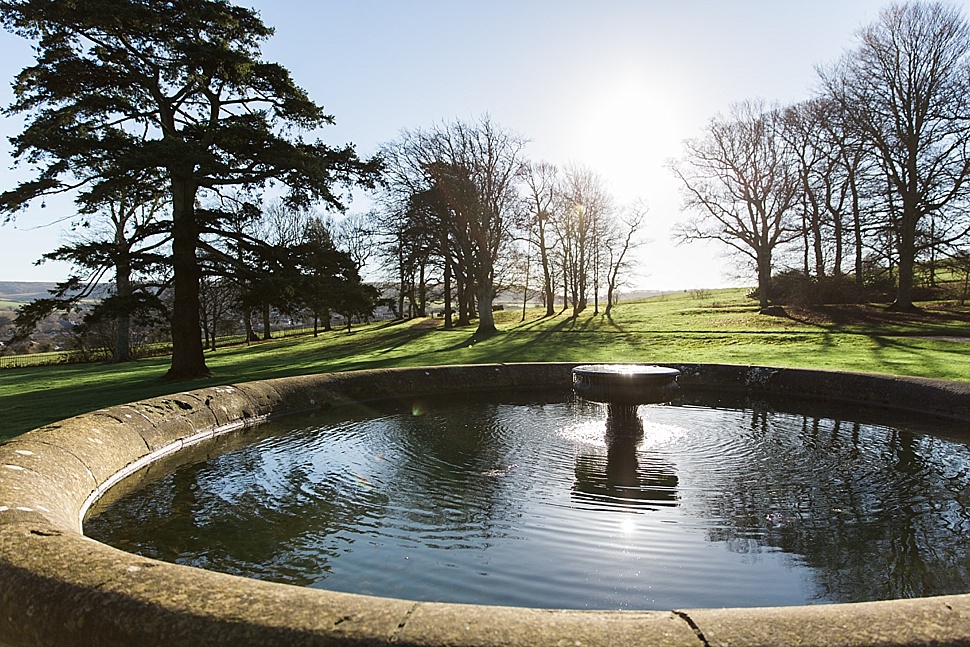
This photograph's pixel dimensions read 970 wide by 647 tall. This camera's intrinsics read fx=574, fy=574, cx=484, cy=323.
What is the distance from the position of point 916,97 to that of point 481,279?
24.1 meters

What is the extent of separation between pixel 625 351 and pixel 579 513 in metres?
15.8

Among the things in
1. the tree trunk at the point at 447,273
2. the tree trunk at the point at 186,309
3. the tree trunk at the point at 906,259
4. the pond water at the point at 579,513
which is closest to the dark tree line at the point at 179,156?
the tree trunk at the point at 186,309

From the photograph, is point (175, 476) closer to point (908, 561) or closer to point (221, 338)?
point (908, 561)

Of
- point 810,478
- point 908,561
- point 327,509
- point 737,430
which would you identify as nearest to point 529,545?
point 327,509

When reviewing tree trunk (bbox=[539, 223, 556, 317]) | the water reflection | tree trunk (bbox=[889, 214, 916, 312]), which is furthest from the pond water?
tree trunk (bbox=[539, 223, 556, 317])

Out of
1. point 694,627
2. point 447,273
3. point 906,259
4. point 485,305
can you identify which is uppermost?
point 447,273

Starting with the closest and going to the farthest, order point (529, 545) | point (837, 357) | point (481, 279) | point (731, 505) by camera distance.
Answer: point (529, 545) → point (731, 505) → point (837, 357) → point (481, 279)

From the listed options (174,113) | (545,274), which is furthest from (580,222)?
(174,113)

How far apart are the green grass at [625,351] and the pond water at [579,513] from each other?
5.20 metres

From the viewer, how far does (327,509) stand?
534 centimetres

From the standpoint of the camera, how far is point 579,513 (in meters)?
5.10

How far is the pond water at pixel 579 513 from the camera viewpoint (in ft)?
12.5

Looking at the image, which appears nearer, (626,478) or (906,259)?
(626,478)

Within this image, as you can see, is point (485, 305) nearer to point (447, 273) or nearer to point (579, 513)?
point (447, 273)
